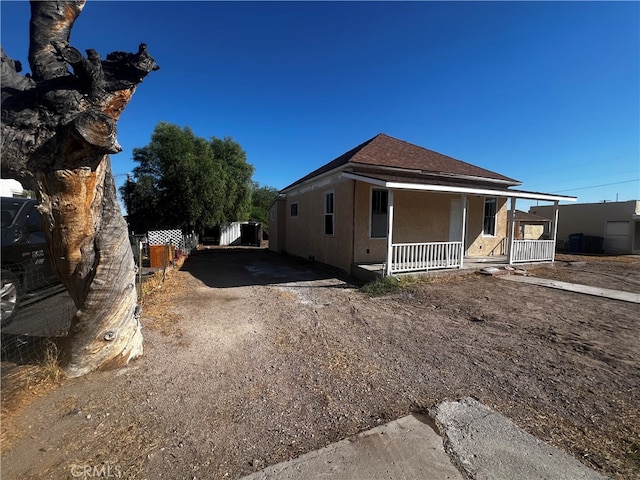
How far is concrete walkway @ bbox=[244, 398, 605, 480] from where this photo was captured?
1.90m

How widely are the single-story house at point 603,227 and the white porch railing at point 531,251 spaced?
1372cm

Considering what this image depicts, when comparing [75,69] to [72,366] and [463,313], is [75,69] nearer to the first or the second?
[72,366]

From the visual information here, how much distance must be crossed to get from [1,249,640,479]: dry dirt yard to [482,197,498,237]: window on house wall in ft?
22.0

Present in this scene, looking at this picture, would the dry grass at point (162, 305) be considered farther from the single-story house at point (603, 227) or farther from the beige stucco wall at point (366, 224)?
the single-story house at point (603, 227)

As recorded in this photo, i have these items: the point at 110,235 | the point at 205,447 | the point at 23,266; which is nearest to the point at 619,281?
the point at 205,447

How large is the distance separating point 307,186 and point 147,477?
11768 millimetres

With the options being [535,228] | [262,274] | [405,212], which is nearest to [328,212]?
[405,212]

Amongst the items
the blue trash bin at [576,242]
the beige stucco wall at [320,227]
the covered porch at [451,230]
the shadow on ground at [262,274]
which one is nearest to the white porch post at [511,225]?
the covered porch at [451,230]

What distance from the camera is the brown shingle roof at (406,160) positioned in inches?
386

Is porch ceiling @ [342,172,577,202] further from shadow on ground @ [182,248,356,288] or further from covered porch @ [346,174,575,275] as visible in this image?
shadow on ground @ [182,248,356,288]

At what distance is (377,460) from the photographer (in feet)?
6.60

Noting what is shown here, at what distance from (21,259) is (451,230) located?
1180 cm

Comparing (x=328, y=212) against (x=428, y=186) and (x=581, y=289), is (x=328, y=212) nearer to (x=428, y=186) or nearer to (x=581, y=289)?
(x=428, y=186)

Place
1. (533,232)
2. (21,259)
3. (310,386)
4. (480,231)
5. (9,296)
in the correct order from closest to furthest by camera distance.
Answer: (310,386)
(9,296)
(21,259)
(480,231)
(533,232)
